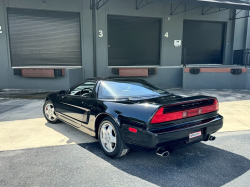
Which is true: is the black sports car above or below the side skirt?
above

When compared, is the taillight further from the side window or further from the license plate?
the side window

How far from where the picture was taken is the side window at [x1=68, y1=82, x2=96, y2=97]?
168 inches

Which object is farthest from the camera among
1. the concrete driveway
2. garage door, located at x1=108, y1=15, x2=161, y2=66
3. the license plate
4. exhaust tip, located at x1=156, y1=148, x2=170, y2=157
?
garage door, located at x1=108, y1=15, x2=161, y2=66

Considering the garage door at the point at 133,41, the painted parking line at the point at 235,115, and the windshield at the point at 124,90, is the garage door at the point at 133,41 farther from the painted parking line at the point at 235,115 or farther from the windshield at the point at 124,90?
the windshield at the point at 124,90

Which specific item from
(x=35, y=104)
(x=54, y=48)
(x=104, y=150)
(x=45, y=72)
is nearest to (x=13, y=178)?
(x=104, y=150)

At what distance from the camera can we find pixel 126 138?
3.19 m

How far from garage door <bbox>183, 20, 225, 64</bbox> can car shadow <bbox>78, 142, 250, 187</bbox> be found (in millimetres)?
11324

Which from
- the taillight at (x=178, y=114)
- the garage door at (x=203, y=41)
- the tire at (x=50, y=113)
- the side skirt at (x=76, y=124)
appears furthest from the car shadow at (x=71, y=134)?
the garage door at (x=203, y=41)

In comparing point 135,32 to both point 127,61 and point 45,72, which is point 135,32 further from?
point 45,72

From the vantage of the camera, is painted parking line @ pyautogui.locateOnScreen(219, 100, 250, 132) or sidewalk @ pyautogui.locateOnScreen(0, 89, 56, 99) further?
sidewalk @ pyautogui.locateOnScreen(0, 89, 56, 99)

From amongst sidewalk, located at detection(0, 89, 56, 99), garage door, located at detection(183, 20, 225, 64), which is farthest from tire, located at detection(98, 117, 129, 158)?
garage door, located at detection(183, 20, 225, 64)

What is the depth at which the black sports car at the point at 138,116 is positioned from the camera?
9.87 ft

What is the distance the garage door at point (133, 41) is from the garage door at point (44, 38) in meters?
2.01

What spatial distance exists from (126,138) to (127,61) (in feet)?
33.5
